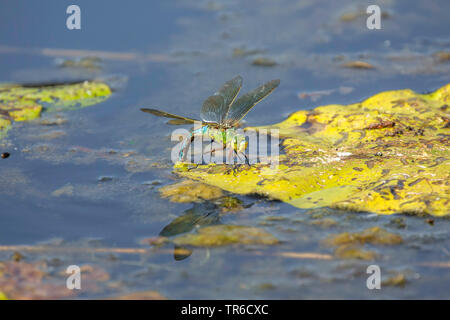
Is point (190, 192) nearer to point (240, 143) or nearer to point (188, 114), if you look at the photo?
point (240, 143)

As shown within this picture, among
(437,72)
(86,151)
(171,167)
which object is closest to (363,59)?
(437,72)

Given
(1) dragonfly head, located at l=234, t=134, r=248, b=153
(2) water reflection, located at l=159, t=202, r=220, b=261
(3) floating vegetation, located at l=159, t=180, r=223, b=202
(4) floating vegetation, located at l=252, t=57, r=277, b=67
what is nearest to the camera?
(2) water reflection, located at l=159, t=202, r=220, b=261

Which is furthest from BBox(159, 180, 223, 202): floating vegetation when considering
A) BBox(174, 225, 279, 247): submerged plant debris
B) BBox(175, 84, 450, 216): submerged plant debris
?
BBox(174, 225, 279, 247): submerged plant debris

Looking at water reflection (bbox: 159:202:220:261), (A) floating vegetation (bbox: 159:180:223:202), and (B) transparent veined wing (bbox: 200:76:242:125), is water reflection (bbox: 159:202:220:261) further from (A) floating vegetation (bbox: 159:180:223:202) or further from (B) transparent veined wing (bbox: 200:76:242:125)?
(B) transparent veined wing (bbox: 200:76:242:125)

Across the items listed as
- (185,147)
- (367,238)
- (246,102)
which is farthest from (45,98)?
A: (367,238)

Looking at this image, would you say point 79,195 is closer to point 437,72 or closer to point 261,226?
point 261,226

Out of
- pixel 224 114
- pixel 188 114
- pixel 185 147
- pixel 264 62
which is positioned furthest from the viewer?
pixel 264 62
